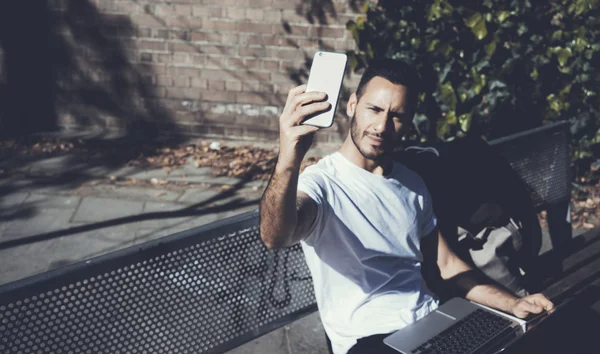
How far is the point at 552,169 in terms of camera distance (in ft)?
13.1

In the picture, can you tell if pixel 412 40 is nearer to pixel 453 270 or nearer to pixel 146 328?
pixel 453 270

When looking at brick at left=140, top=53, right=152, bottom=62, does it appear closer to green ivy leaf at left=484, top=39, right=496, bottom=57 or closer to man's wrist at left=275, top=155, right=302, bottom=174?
green ivy leaf at left=484, top=39, right=496, bottom=57

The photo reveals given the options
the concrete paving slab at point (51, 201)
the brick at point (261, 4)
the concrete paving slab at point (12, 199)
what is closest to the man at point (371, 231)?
the concrete paving slab at point (51, 201)

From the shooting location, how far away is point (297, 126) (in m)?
1.94

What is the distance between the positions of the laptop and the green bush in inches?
116

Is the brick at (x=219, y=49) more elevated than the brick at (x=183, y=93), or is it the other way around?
the brick at (x=219, y=49)

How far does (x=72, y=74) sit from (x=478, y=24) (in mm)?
4519

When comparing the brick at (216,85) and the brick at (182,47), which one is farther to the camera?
the brick at (216,85)

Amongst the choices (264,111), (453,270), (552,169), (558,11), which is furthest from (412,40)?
(453,270)

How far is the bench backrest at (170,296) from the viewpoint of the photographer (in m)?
2.02

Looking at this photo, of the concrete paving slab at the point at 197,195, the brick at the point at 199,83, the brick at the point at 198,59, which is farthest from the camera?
the brick at the point at 199,83

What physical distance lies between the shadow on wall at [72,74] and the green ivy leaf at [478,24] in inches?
143

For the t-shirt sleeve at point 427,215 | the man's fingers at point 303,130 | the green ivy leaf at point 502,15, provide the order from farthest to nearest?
the green ivy leaf at point 502,15 → the t-shirt sleeve at point 427,215 → the man's fingers at point 303,130

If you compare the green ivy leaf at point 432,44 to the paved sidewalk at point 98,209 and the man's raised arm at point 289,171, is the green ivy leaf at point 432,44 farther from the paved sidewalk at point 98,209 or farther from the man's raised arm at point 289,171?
the man's raised arm at point 289,171
